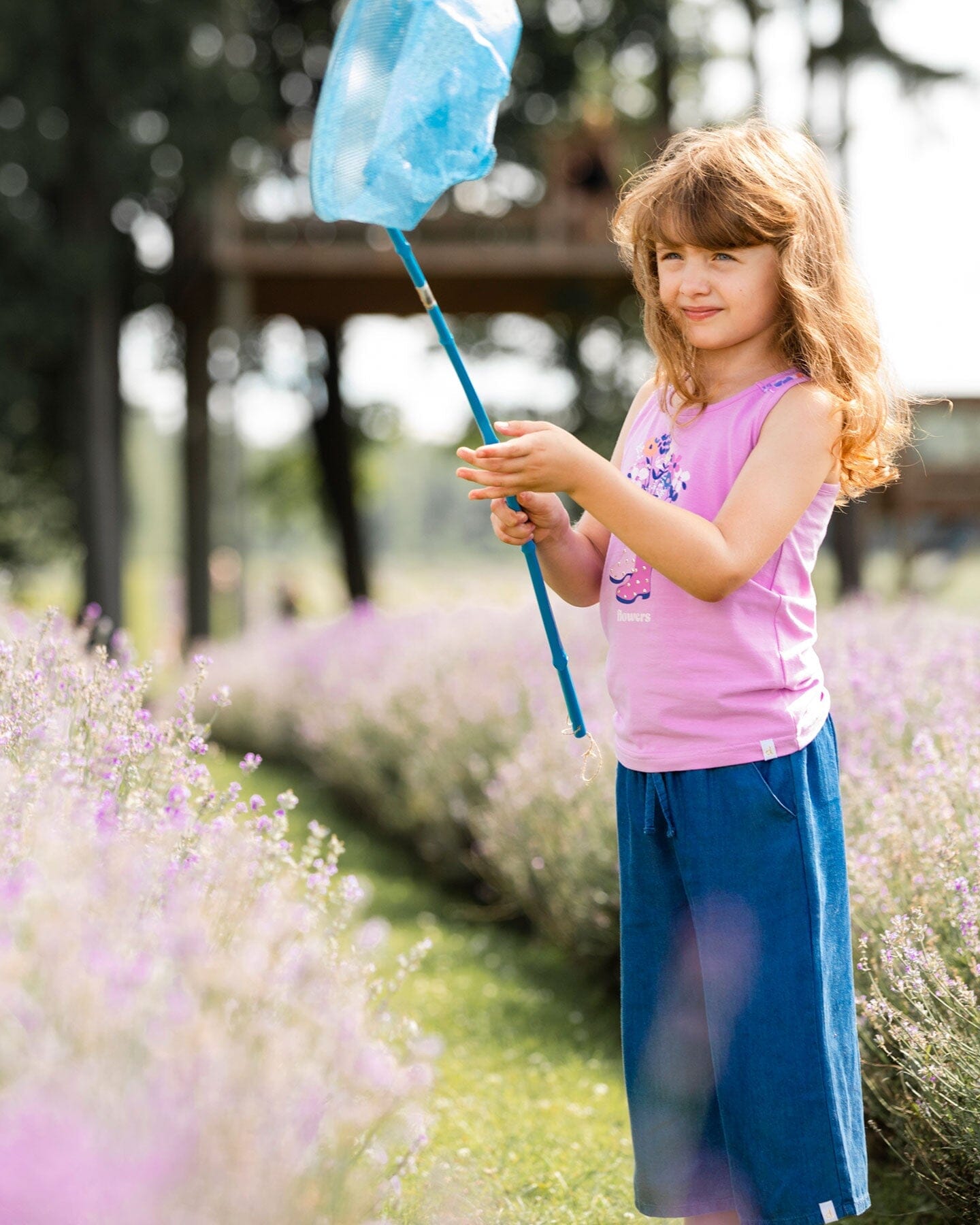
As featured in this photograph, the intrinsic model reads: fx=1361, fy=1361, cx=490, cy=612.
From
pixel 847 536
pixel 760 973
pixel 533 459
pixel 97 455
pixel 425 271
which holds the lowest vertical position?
pixel 847 536

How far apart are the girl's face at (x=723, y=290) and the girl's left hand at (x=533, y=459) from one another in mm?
320

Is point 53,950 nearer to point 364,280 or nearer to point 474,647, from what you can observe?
point 474,647

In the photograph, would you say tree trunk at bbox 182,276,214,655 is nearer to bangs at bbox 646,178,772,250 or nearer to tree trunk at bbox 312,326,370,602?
tree trunk at bbox 312,326,370,602

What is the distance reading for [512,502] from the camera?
222cm

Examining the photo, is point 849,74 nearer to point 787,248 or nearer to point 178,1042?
point 787,248

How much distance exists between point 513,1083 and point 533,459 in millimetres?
2355

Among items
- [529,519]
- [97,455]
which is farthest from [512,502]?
[97,455]

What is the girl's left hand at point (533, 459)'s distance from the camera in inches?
75.8

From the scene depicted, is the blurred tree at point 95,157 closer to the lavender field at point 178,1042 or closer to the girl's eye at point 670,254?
the girl's eye at point 670,254

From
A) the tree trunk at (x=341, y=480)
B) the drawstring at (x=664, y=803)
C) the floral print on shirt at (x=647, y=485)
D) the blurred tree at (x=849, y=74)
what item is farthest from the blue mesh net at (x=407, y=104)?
the tree trunk at (x=341, y=480)

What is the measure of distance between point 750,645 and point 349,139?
3.70 ft

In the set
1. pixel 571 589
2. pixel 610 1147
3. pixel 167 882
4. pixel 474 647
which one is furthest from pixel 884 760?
pixel 474 647

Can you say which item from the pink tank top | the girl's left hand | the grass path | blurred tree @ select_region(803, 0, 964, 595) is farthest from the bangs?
blurred tree @ select_region(803, 0, 964, 595)

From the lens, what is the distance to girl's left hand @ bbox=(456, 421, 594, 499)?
1.93 metres
